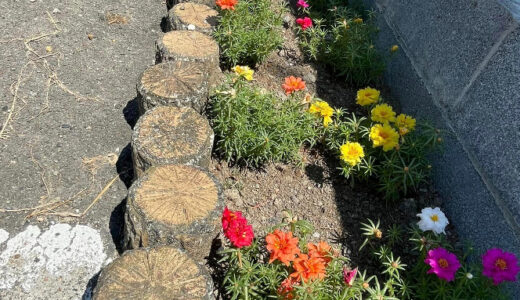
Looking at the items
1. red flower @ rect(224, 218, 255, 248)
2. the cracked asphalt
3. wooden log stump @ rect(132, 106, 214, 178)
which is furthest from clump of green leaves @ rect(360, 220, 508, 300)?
the cracked asphalt

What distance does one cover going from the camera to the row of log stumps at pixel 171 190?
2.13m

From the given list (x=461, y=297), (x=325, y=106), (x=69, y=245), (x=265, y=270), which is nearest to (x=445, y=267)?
(x=461, y=297)

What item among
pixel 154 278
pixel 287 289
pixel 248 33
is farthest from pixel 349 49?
pixel 154 278

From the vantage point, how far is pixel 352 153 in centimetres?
315

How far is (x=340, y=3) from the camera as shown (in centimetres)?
495

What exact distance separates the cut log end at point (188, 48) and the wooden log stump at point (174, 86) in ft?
0.63

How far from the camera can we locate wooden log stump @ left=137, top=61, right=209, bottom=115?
3145 millimetres

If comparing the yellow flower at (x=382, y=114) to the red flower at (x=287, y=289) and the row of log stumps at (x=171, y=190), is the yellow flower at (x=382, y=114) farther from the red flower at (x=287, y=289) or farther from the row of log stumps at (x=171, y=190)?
the red flower at (x=287, y=289)

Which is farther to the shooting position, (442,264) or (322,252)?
(322,252)

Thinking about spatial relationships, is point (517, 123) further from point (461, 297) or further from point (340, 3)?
point (340, 3)

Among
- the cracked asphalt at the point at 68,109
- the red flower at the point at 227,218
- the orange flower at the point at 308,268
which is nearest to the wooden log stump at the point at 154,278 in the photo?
the red flower at the point at 227,218

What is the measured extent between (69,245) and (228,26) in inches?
82.1

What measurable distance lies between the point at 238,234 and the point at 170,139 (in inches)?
29.7

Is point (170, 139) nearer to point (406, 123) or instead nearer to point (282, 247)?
point (282, 247)
